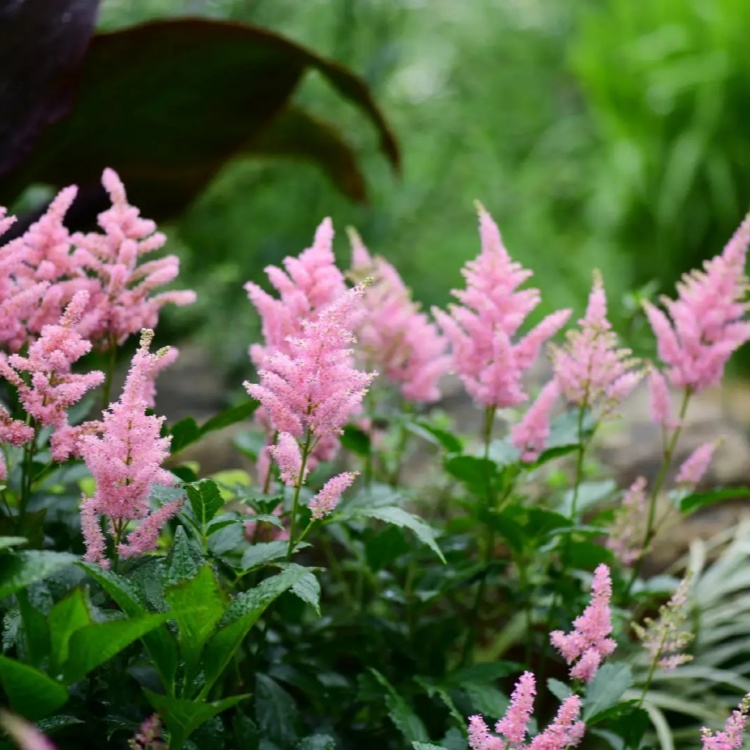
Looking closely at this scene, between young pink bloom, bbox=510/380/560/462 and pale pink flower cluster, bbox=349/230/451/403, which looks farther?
→ pale pink flower cluster, bbox=349/230/451/403

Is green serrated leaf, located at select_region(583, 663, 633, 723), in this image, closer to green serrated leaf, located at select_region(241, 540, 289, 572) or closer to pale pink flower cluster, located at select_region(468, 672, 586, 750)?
pale pink flower cluster, located at select_region(468, 672, 586, 750)

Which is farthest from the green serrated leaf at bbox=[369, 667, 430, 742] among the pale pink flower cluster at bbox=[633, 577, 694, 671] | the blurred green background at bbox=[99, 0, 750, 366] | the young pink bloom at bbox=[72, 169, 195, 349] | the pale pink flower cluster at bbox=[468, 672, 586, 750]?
the blurred green background at bbox=[99, 0, 750, 366]

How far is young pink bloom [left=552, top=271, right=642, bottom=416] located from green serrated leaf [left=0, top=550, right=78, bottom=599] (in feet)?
1.97

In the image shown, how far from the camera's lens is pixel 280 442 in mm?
861

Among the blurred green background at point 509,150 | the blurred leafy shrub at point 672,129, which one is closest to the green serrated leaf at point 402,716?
the blurred green background at point 509,150

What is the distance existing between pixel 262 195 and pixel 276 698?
2.34 m

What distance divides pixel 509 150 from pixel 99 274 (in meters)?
4.27

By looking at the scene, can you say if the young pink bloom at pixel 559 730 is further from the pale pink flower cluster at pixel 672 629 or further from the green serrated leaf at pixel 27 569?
the green serrated leaf at pixel 27 569

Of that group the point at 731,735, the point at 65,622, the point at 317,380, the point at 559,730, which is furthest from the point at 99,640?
the point at 731,735

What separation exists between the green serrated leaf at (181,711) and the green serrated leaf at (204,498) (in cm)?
17

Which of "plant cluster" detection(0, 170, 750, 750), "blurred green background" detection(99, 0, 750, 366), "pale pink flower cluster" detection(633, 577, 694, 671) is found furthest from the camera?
"blurred green background" detection(99, 0, 750, 366)

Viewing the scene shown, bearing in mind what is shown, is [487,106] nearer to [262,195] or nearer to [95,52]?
[262,195]

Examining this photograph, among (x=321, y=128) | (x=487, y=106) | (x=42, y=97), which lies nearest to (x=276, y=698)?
(x=42, y=97)

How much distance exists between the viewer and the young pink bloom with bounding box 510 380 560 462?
1.08 metres
